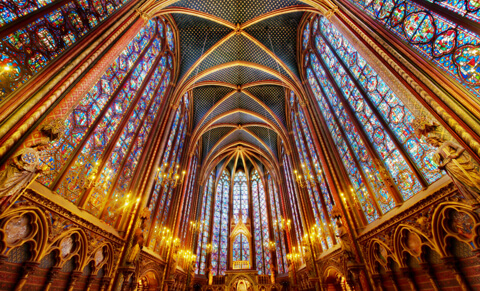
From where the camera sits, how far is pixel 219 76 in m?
17.3

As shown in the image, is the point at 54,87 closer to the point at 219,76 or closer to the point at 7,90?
the point at 7,90

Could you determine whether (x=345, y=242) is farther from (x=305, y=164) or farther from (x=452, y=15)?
(x=452, y=15)

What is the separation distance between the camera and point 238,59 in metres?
16.2

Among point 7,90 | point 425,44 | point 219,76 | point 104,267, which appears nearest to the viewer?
point 7,90

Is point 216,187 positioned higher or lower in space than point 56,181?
higher

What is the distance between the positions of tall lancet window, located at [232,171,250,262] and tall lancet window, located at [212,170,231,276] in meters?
0.89

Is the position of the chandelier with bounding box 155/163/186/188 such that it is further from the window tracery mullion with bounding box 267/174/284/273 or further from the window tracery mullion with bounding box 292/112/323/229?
the window tracery mullion with bounding box 267/174/284/273

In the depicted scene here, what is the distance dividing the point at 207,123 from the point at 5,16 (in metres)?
15.2

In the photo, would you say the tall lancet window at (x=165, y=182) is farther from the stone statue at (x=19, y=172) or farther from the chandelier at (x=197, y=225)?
the stone statue at (x=19, y=172)

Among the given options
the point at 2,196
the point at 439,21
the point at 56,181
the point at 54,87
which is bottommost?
the point at 2,196

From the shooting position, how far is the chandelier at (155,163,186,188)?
1290 centimetres

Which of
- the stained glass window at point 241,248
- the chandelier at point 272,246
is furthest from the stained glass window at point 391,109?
the stained glass window at point 241,248

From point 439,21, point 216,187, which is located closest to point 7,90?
point 439,21

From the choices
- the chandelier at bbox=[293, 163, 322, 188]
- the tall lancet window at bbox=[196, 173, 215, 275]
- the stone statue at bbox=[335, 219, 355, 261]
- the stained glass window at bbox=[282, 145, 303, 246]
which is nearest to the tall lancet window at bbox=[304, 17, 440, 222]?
the stone statue at bbox=[335, 219, 355, 261]
